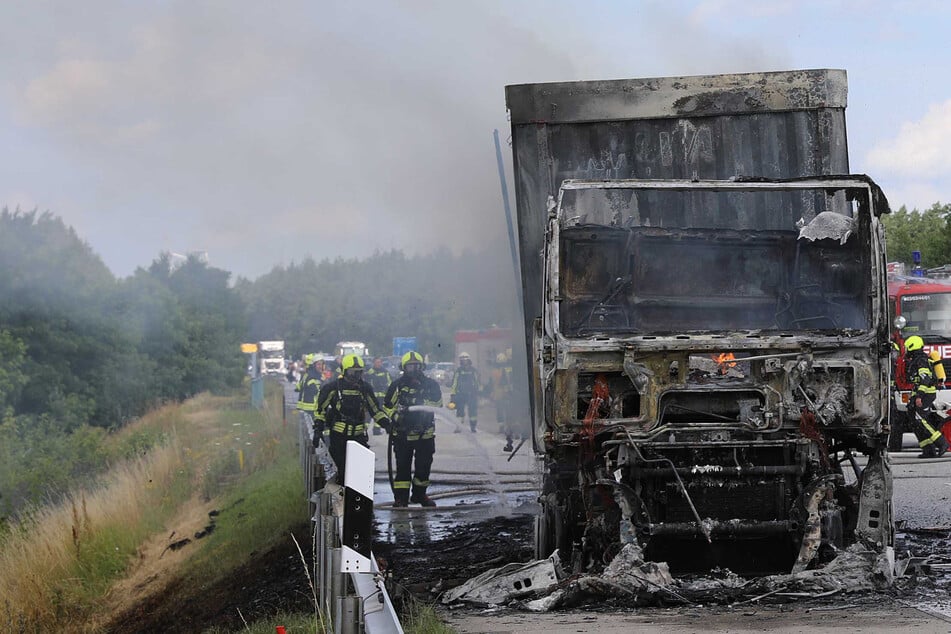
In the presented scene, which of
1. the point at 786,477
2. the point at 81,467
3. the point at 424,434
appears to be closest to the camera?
the point at 786,477

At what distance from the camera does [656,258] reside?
317 inches

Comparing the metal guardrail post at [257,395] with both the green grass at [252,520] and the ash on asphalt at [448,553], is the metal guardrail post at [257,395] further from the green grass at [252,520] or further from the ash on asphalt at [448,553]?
the ash on asphalt at [448,553]

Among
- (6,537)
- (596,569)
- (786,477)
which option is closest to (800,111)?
(786,477)

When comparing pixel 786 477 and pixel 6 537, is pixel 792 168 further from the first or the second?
pixel 6 537

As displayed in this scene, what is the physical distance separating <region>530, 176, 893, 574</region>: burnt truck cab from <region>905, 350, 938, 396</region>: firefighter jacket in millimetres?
7715

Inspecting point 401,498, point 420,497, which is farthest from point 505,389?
point 401,498

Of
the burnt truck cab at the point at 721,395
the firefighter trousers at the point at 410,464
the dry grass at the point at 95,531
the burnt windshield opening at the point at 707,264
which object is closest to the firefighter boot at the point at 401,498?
the firefighter trousers at the point at 410,464

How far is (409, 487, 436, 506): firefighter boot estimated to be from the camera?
13188 mm

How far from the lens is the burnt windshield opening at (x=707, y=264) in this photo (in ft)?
25.4

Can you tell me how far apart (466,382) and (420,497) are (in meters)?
9.78

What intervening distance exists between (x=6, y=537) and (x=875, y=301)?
1335 centimetres

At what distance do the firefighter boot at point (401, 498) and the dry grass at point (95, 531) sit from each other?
317cm

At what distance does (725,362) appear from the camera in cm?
693

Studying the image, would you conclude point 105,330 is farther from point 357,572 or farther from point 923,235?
point 923,235
